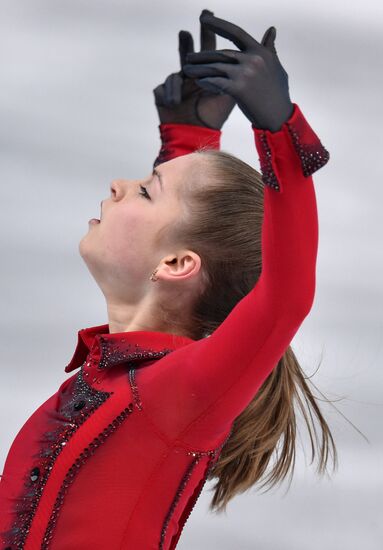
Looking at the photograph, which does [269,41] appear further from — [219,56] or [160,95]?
[160,95]

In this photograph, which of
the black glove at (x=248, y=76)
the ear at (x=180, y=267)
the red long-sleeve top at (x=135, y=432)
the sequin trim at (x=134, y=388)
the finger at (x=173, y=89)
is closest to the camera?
the black glove at (x=248, y=76)

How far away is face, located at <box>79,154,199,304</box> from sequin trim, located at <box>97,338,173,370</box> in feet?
0.42

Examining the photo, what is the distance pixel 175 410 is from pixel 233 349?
204 mm

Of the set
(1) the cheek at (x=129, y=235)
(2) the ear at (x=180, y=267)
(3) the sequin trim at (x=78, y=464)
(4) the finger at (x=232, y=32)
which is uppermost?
Result: (4) the finger at (x=232, y=32)

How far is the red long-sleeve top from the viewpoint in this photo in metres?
2.10

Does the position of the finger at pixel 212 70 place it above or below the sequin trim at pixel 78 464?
above

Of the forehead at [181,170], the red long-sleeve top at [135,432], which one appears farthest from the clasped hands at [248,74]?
the forehead at [181,170]

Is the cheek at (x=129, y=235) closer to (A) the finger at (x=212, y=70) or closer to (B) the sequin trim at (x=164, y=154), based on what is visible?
(B) the sequin trim at (x=164, y=154)

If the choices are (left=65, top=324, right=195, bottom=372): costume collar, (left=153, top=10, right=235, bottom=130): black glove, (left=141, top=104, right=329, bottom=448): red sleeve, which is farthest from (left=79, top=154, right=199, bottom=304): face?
(left=153, top=10, right=235, bottom=130): black glove

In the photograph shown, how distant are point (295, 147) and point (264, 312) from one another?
30 cm

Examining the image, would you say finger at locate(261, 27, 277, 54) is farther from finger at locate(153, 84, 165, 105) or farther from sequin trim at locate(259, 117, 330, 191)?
finger at locate(153, 84, 165, 105)

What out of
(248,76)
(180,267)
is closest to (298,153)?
(248,76)

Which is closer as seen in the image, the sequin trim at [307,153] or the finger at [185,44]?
the sequin trim at [307,153]

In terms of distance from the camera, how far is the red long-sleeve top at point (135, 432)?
6.90ft
